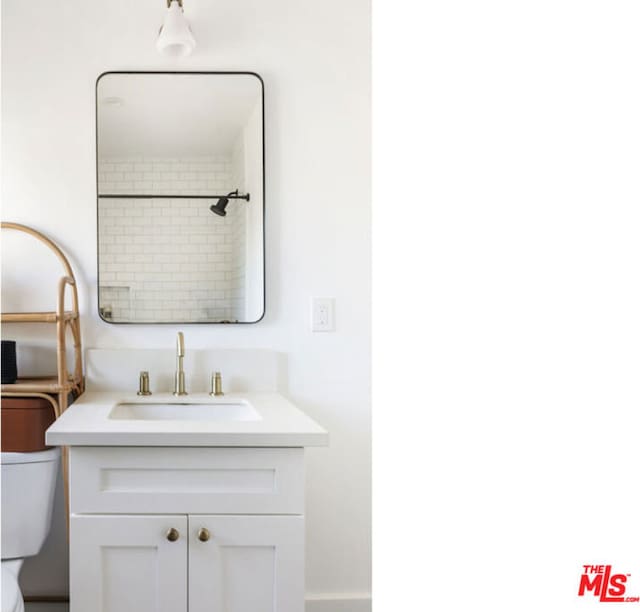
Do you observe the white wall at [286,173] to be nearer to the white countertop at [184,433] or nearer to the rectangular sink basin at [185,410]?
the rectangular sink basin at [185,410]

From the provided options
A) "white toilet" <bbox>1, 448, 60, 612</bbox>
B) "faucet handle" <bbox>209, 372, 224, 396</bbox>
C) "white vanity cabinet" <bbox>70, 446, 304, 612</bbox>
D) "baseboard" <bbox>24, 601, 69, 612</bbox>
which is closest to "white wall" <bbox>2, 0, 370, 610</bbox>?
"faucet handle" <bbox>209, 372, 224, 396</bbox>

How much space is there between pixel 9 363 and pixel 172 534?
66cm

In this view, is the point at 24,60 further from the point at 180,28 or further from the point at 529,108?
the point at 529,108

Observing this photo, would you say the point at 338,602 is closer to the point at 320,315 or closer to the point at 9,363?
the point at 320,315

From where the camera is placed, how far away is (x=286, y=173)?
1.65 m

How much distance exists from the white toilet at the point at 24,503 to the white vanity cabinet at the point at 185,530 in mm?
348

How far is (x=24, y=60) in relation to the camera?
1.60 m

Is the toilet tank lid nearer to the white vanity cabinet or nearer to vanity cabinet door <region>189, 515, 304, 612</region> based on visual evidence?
the white vanity cabinet

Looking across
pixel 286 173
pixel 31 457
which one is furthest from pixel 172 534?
pixel 286 173

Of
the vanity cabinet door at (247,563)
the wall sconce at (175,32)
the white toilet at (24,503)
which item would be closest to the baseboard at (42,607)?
the white toilet at (24,503)

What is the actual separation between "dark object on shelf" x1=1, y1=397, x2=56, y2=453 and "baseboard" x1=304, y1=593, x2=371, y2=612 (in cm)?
82

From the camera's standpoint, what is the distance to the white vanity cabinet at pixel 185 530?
1.13 m

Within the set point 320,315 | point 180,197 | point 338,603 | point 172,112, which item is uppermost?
point 172,112

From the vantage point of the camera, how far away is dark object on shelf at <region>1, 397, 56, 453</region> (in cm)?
142
